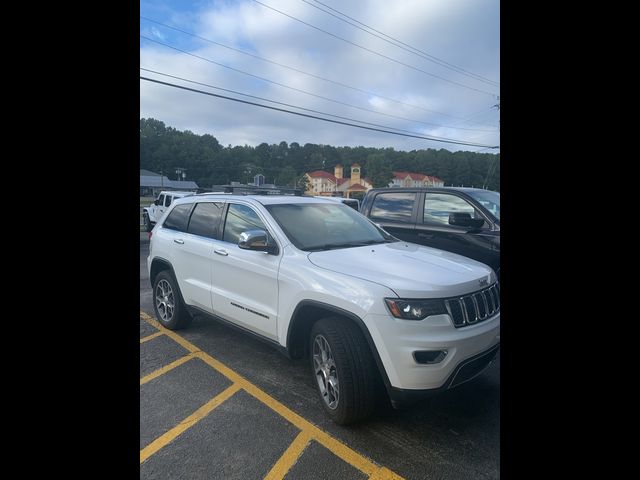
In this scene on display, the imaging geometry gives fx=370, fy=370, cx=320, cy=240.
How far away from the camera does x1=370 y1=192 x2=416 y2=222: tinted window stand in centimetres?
593

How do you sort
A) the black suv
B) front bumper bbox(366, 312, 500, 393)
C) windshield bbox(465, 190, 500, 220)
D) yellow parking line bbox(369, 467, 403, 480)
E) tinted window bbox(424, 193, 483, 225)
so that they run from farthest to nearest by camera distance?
1. tinted window bbox(424, 193, 483, 225)
2. windshield bbox(465, 190, 500, 220)
3. the black suv
4. front bumper bbox(366, 312, 500, 393)
5. yellow parking line bbox(369, 467, 403, 480)

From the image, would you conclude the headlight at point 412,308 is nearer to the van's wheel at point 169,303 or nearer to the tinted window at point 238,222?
the tinted window at point 238,222

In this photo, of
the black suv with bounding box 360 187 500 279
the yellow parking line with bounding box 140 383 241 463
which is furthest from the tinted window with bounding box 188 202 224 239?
the black suv with bounding box 360 187 500 279

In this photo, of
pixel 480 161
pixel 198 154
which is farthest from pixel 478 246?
pixel 198 154

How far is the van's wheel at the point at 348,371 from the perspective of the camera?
2.51 meters

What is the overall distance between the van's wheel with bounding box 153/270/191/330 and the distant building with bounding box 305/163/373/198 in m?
31.6

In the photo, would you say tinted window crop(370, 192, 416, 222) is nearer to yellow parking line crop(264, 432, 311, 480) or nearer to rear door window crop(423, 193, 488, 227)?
rear door window crop(423, 193, 488, 227)

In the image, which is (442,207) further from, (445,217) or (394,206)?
(394,206)

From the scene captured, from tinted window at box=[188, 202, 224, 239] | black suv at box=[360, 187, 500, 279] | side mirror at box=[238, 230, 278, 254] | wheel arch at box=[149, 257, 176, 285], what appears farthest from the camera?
black suv at box=[360, 187, 500, 279]

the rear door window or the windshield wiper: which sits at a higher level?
the rear door window

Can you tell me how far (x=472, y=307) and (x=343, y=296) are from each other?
92 cm

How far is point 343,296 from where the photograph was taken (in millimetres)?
2588
